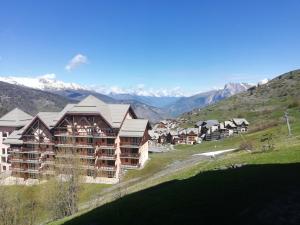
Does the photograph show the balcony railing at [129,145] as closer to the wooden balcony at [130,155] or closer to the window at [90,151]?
the wooden balcony at [130,155]

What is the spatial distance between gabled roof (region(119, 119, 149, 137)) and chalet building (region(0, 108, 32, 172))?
36.8 metres

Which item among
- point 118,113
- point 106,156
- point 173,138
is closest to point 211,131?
point 173,138

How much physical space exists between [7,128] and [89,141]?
33.9m

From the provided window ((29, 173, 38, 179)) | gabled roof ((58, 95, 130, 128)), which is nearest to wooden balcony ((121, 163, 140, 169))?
gabled roof ((58, 95, 130, 128))

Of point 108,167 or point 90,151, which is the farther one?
point 90,151

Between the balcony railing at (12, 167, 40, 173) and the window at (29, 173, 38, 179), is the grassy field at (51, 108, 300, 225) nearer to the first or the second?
the balcony railing at (12, 167, 40, 173)

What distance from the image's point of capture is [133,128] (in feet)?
319

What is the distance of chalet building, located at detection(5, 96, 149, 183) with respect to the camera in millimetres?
95500

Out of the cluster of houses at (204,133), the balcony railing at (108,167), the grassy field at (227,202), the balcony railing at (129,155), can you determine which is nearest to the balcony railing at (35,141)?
the balcony railing at (108,167)

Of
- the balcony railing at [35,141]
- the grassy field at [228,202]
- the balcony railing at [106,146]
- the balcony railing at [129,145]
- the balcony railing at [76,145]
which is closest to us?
the grassy field at [228,202]

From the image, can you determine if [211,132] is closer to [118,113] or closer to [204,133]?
[204,133]

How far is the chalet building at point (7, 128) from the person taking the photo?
11388 centimetres

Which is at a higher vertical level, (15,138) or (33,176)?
(15,138)

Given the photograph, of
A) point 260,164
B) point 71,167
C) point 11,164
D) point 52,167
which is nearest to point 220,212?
point 260,164
